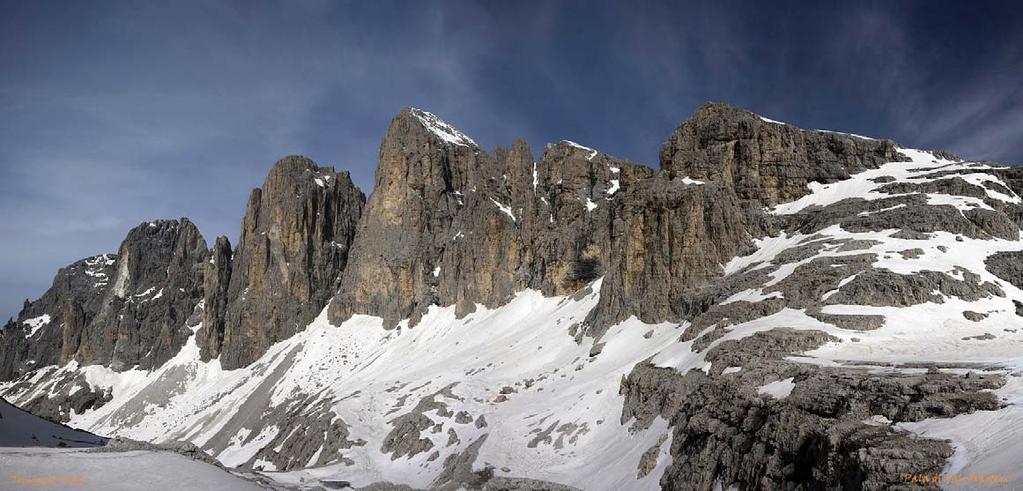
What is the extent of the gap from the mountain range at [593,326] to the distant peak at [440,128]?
1352 mm

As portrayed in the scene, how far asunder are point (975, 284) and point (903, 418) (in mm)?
31096

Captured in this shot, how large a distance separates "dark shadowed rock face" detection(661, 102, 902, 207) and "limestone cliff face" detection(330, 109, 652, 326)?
82.7 feet

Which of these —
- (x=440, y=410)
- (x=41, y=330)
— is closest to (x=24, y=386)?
(x=41, y=330)

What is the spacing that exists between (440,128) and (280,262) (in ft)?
182

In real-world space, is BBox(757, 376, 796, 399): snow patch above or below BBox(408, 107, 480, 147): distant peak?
below

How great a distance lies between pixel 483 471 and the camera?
146 feet

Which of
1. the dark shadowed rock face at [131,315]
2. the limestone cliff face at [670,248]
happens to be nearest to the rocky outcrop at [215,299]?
the dark shadowed rock face at [131,315]

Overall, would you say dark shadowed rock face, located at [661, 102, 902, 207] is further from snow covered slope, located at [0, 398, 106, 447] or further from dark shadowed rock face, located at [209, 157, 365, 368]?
dark shadowed rock face, located at [209, 157, 365, 368]

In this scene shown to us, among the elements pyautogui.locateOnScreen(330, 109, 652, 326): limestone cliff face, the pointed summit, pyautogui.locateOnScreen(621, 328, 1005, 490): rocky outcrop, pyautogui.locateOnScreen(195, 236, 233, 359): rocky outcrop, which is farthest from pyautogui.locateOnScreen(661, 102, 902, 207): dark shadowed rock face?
pyautogui.locateOnScreen(195, 236, 233, 359): rocky outcrop

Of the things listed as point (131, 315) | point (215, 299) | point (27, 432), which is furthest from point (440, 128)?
point (27, 432)

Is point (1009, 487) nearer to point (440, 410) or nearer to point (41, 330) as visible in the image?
point (440, 410)

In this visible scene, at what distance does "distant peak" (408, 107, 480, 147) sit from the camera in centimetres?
16075

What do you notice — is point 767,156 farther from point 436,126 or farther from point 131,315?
point 131,315

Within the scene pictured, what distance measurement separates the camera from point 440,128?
170 meters
